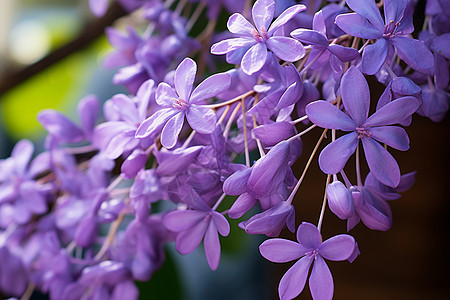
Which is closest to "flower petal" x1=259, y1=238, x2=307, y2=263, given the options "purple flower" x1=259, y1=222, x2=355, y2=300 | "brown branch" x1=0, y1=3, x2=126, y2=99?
"purple flower" x1=259, y1=222, x2=355, y2=300

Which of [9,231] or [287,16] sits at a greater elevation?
[287,16]

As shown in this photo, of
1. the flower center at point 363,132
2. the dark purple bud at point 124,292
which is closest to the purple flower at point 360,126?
the flower center at point 363,132

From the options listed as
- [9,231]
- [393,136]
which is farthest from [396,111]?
[9,231]

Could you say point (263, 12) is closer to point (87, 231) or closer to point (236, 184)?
point (236, 184)

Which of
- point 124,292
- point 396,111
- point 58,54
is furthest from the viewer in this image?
point 58,54

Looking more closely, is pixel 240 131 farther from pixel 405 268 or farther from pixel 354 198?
pixel 405 268

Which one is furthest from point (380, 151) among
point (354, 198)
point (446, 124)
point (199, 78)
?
point (446, 124)

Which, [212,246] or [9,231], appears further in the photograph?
[9,231]
